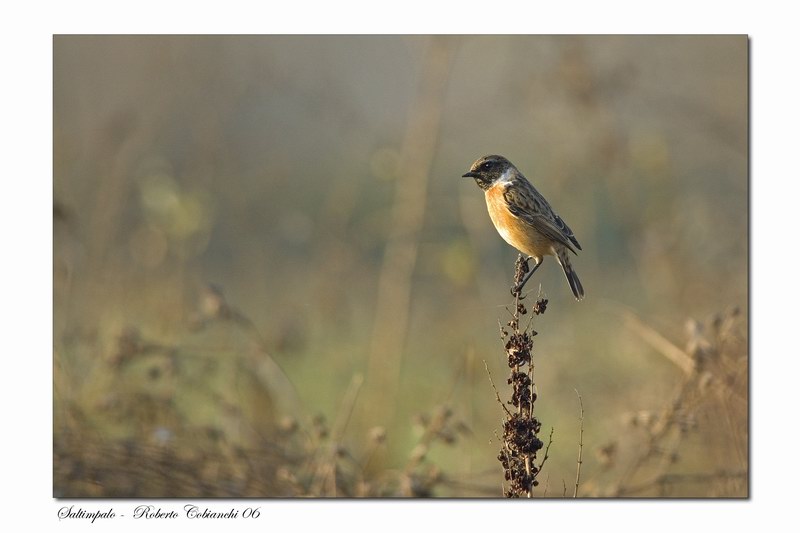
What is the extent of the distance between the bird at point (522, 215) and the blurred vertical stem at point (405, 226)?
40.7 inches

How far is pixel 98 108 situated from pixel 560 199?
304 centimetres

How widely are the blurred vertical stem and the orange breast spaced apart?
107 cm

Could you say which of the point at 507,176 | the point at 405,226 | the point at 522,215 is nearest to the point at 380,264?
the point at 405,226

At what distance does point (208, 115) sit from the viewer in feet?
19.0

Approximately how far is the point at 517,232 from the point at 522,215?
0.27 ft

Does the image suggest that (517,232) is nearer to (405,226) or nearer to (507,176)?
(507,176)

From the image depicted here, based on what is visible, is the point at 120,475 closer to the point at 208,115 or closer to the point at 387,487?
the point at 387,487

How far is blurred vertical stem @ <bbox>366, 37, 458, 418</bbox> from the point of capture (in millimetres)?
5172

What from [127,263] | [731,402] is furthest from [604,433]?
[127,263]

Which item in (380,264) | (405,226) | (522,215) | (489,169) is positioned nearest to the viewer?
(522,215)

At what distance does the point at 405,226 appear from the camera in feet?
17.5

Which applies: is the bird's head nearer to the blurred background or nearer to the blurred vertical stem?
the blurred background

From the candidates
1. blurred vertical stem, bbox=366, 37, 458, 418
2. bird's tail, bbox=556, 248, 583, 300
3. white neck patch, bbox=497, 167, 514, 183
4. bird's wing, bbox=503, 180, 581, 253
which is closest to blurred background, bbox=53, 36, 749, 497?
blurred vertical stem, bbox=366, 37, 458, 418

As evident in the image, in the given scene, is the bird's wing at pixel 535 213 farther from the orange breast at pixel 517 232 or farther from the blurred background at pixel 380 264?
the blurred background at pixel 380 264
